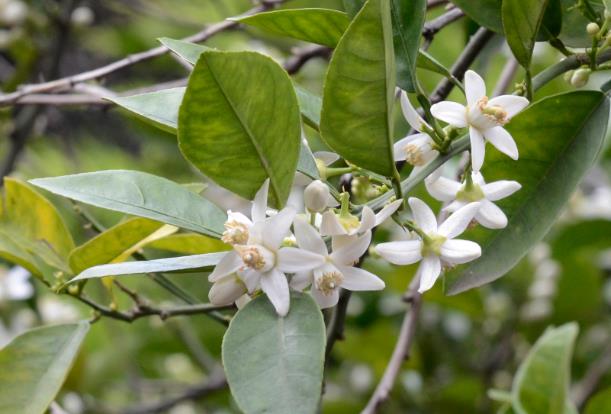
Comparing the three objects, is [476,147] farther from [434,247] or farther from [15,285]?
[15,285]

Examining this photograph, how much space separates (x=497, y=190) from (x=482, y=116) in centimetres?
8

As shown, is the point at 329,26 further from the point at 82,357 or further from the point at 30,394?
the point at 82,357

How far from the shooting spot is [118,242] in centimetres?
95

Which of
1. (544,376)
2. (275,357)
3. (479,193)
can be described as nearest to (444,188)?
(479,193)

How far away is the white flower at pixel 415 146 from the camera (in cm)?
78

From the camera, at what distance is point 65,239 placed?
3.48ft

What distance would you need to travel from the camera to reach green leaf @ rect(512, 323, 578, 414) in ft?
3.68

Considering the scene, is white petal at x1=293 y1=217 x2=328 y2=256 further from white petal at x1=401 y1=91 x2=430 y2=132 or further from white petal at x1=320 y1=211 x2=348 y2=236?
white petal at x1=401 y1=91 x2=430 y2=132

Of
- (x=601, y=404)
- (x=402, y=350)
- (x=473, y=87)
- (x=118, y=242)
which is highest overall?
(x=473, y=87)

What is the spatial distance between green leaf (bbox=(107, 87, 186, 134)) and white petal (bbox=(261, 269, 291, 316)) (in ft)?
0.58

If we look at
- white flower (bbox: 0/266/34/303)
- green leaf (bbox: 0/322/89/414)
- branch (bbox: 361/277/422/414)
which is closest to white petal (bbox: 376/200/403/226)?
green leaf (bbox: 0/322/89/414)

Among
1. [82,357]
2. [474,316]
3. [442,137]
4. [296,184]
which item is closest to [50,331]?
[296,184]

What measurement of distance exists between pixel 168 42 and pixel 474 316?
4.35ft

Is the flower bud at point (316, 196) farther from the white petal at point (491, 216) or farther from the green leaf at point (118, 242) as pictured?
the green leaf at point (118, 242)
